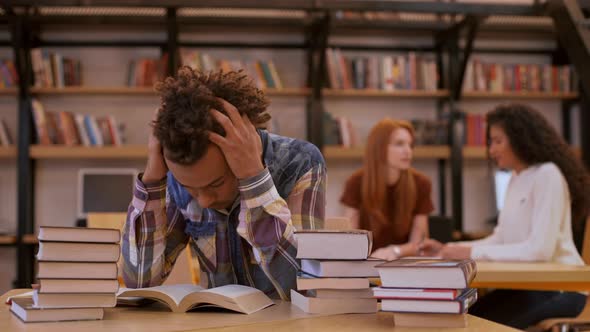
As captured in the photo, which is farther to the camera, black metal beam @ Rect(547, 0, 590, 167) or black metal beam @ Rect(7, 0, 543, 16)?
black metal beam @ Rect(7, 0, 543, 16)

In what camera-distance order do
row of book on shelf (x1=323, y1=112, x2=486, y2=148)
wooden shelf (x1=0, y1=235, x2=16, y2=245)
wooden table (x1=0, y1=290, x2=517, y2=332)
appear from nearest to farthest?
1. wooden table (x1=0, y1=290, x2=517, y2=332)
2. wooden shelf (x1=0, y1=235, x2=16, y2=245)
3. row of book on shelf (x1=323, y1=112, x2=486, y2=148)

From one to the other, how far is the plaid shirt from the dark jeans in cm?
142

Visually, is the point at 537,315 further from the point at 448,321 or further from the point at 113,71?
the point at 113,71

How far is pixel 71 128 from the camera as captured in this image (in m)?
5.23

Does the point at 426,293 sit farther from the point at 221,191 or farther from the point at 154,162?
the point at 154,162

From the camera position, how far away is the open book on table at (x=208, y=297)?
4.30ft

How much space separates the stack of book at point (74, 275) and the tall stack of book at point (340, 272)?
1.14ft

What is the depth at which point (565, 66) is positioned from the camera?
589cm

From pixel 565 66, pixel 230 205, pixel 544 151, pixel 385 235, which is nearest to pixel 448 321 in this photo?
pixel 230 205

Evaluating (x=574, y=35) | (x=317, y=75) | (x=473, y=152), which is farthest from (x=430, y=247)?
(x=473, y=152)

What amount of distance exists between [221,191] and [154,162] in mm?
152

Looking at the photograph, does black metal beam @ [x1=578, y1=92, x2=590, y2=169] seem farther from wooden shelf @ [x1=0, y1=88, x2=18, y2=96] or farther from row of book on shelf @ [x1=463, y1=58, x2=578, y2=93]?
wooden shelf @ [x1=0, y1=88, x2=18, y2=96]

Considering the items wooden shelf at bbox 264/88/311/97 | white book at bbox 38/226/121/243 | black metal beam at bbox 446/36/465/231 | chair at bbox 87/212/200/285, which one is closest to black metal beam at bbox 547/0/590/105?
black metal beam at bbox 446/36/465/231

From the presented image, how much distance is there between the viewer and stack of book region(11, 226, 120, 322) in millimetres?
1230
